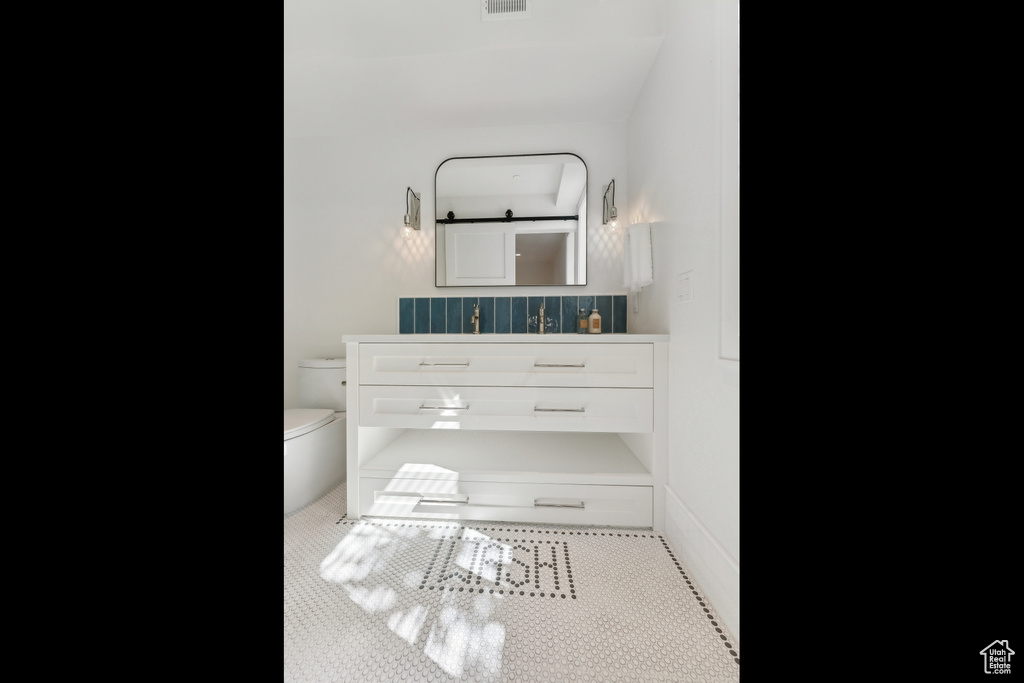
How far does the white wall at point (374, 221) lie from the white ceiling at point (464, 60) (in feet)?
0.36

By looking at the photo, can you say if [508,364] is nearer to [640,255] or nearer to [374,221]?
[640,255]

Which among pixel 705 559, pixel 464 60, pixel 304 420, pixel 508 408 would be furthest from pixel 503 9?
pixel 705 559

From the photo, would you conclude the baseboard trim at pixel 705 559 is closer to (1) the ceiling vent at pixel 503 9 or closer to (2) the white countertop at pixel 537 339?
(2) the white countertop at pixel 537 339

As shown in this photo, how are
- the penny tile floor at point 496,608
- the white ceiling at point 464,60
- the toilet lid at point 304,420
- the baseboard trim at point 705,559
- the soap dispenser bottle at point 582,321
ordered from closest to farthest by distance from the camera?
the penny tile floor at point 496,608 < the baseboard trim at point 705,559 < the white ceiling at point 464,60 < the toilet lid at point 304,420 < the soap dispenser bottle at point 582,321

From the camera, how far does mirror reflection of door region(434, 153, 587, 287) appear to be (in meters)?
2.06

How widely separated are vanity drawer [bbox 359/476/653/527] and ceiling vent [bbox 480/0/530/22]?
169 cm

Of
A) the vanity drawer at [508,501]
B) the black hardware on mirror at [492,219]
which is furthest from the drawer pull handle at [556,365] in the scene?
the black hardware on mirror at [492,219]

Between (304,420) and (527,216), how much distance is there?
140cm

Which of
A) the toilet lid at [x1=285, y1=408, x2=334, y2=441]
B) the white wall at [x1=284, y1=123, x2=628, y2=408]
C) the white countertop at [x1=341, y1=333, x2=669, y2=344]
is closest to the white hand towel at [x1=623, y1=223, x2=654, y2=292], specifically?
the white countertop at [x1=341, y1=333, x2=669, y2=344]

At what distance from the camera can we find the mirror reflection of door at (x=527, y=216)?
2057 mm
